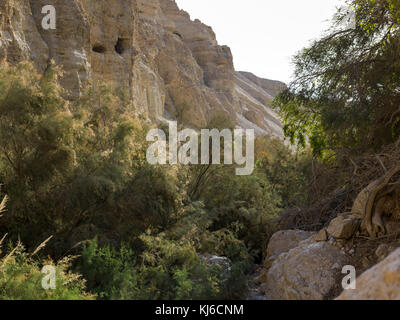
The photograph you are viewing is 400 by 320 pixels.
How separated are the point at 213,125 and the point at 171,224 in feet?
15.1

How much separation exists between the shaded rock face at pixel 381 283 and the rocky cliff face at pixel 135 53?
25.6 feet

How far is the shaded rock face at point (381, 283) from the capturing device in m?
2.80

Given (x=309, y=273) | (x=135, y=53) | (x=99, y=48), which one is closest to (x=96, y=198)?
(x=309, y=273)

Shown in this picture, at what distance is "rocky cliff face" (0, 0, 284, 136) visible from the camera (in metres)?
16.8

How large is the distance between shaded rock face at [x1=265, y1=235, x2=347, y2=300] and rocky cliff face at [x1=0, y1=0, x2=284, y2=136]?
5.53 meters

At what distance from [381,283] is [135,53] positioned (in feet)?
81.5

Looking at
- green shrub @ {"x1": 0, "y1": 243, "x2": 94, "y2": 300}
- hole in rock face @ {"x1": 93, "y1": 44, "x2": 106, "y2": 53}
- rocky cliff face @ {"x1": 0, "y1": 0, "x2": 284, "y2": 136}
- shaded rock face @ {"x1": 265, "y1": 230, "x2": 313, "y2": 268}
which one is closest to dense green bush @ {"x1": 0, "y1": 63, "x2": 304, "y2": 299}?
shaded rock face @ {"x1": 265, "y1": 230, "x2": 313, "y2": 268}

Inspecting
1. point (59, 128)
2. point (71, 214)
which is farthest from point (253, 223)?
point (59, 128)

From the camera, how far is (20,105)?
750 centimetres

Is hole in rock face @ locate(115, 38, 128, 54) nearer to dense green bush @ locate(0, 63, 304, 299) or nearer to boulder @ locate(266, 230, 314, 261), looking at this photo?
dense green bush @ locate(0, 63, 304, 299)

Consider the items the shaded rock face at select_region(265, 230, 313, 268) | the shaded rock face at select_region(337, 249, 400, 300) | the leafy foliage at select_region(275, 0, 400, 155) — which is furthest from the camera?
the leafy foliage at select_region(275, 0, 400, 155)

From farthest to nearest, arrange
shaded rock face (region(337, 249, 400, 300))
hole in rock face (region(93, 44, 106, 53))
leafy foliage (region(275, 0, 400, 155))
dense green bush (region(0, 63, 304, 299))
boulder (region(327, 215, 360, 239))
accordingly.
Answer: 1. hole in rock face (region(93, 44, 106, 53))
2. leafy foliage (region(275, 0, 400, 155))
3. dense green bush (region(0, 63, 304, 299))
4. boulder (region(327, 215, 360, 239))
5. shaded rock face (region(337, 249, 400, 300))

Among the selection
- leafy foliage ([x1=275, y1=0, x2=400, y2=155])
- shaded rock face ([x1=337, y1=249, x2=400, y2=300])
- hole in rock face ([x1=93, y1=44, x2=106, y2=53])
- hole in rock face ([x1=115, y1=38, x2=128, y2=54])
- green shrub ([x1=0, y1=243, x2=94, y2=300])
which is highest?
hole in rock face ([x1=115, y1=38, x2=128, y2=54])
